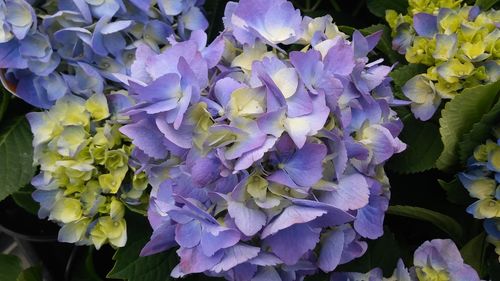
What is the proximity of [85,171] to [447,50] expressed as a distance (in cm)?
40

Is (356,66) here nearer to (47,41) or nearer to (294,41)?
(294,41)

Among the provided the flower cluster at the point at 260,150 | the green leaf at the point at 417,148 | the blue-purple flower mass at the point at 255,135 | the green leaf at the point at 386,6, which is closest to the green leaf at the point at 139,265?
the blue-purple flower mass at the point at 255,135

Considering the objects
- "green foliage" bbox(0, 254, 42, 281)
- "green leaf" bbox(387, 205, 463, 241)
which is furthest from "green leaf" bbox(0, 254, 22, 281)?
"green leaf" bbox(387, 205, 463, 241)

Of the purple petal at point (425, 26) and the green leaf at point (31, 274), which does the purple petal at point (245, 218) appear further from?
the green leaf at point (31, 274)

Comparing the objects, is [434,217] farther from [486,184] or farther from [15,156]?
[15,156]

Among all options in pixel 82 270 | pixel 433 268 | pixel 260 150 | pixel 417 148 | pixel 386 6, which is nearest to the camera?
pixel 260 150

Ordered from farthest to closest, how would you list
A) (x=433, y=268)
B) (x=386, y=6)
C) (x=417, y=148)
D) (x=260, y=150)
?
(x=386, y=6)
(x=417, y=148)
(x=433, y=268)
(x=260, y=150)

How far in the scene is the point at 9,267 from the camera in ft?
3.35

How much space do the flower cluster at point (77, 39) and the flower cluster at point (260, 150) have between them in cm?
13

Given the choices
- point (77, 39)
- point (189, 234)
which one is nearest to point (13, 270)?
point (77, 39)

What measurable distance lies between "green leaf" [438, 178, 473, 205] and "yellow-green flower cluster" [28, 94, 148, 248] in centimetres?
33

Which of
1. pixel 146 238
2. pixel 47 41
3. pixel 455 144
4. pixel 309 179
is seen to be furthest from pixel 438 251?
pixel 47 41

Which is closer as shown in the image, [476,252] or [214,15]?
[476,252]

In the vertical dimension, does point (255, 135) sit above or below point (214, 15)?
above
